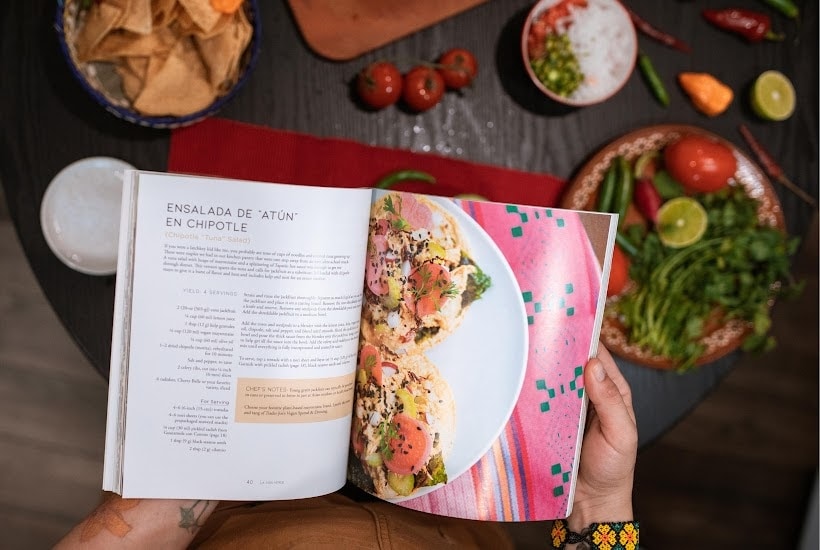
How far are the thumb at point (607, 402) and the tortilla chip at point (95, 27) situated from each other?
0.94m

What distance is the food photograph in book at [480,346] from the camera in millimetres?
862

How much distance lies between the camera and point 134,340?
87 cm

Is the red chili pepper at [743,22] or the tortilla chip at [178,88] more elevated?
the red chili pepper at [743,22]

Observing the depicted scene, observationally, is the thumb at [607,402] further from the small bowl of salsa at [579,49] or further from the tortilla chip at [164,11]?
the tortilla chip at [164,11]

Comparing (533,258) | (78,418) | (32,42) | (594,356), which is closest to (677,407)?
(594,356)

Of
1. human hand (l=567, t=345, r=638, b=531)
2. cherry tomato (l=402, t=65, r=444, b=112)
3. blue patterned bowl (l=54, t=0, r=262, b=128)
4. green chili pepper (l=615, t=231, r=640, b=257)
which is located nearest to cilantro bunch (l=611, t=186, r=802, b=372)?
green chili pepper (l=615, t=231, r=640, b=257)

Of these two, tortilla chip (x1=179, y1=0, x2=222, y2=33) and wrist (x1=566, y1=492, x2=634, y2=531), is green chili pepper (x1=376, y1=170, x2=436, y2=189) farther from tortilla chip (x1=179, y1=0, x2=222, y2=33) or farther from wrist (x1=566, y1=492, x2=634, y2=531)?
wrist (x1=566, y1=492, x2=634, y2=531)

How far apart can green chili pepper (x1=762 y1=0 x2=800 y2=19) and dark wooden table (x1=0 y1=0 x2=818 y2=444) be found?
0.04 feet

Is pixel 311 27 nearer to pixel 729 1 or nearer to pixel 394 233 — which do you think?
pixel 394 233

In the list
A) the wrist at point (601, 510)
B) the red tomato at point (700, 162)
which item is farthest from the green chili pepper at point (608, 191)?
the wrist at point (601, 510)

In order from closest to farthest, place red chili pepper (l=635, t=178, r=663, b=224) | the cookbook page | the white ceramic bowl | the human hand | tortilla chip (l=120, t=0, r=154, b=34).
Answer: the cookbook page → the human hand → tortilla chip (l=120, t=0, r=154, b=34) → the white ceramic bowl → red chili pepper (l=635, t=178, r=663, b=224)

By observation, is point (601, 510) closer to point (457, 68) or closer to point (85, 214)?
point (457, 68)

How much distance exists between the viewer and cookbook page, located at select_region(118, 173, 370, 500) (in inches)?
32.9

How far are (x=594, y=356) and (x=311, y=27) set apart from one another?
830 mm
